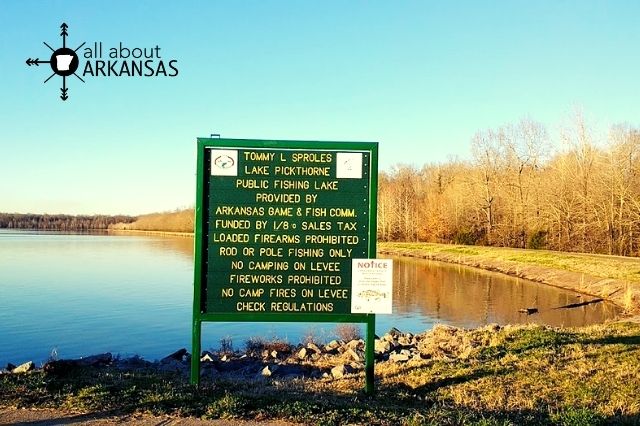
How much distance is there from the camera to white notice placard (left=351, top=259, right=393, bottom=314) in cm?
819

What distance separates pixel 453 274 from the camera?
4225 centimetres

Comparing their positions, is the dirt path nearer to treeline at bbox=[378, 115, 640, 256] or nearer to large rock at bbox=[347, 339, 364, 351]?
large rock at bbox=[347, 339, 364, 351]

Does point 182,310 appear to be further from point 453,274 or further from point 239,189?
point 453,274

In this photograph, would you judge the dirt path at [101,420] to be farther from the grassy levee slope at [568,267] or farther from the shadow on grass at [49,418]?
the grassy levee slope at [568,267]

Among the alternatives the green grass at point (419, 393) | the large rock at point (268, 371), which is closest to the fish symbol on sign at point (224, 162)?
the green grass at point (419, 393)

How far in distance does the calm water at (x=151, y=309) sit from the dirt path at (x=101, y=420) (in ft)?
29.4

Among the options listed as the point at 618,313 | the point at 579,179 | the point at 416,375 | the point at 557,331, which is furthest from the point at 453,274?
the point at 416,375

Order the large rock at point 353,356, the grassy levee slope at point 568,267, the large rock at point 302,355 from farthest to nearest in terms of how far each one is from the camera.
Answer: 1. the grassy levee slope at point 568,267
2. the large rock at point 302,355
3. the large rock at point 353,356

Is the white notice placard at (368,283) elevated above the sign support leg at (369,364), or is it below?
above

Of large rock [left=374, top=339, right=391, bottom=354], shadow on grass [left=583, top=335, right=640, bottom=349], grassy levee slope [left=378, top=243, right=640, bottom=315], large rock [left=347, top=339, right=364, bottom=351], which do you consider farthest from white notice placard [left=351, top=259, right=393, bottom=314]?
grassy levee slope [left=378, top=243, right=640, bottom=315]

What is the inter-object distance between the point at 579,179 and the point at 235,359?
40.5 m

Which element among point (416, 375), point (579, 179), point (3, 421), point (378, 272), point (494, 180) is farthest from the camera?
point (494, 180)

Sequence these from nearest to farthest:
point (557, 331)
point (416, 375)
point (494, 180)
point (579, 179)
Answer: point (416, 375)
point (557, 331)
point (579, 179)
point (494, 180)

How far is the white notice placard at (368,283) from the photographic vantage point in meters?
8.19
